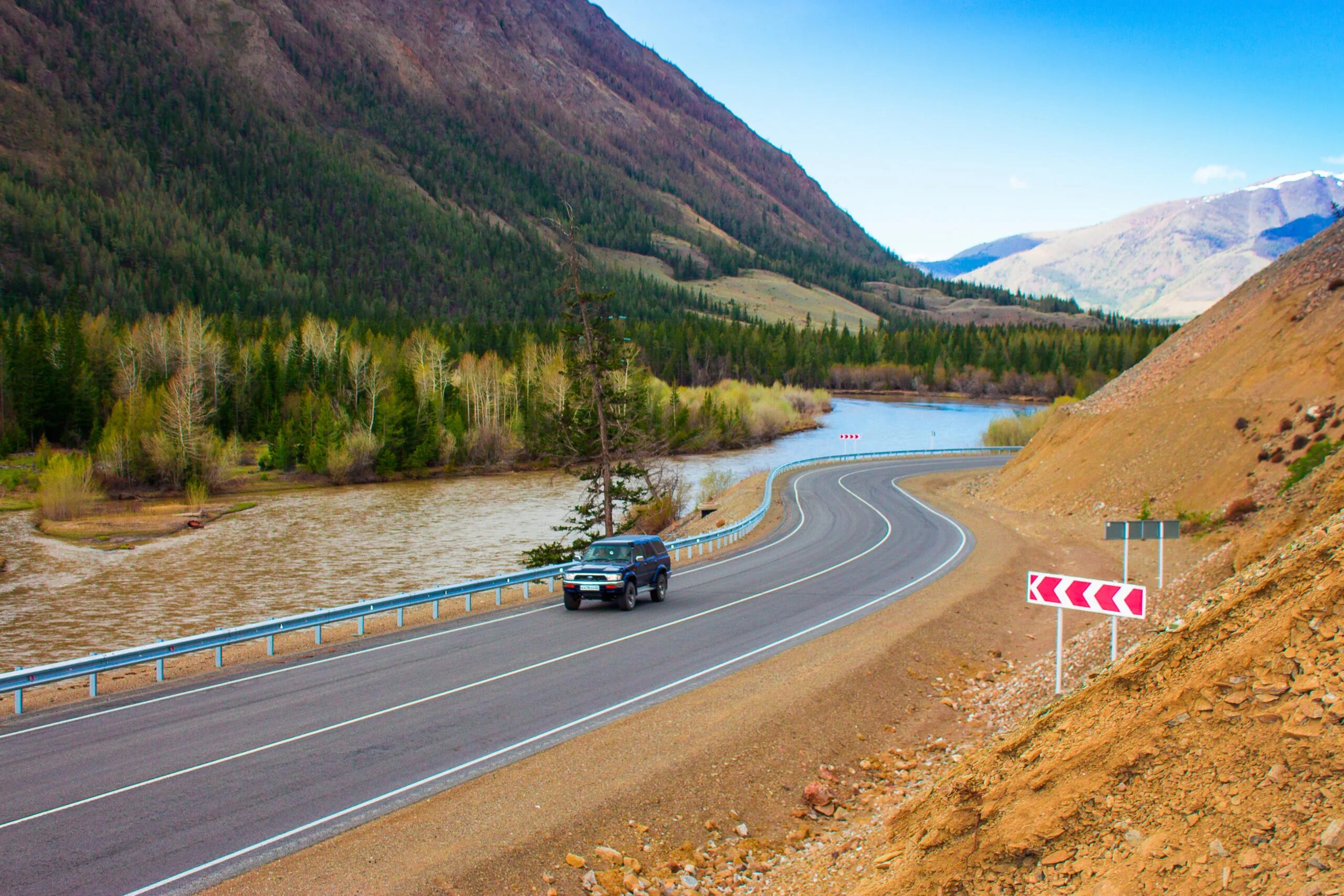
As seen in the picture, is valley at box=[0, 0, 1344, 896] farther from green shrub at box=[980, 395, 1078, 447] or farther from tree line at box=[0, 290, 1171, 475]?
green shrub at box=[980, 395, 1078, 447]

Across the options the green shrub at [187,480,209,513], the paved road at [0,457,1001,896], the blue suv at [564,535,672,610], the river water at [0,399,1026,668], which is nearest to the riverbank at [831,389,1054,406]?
the river water at [0,399,1026,668]

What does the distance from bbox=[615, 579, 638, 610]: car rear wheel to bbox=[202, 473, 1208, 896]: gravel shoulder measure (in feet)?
18.0

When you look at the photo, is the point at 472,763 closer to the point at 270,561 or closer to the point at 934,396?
the point at 270,561

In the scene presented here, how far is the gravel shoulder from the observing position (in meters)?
8.57

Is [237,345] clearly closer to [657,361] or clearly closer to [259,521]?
[259,521]

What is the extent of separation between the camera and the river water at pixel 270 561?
29234mm

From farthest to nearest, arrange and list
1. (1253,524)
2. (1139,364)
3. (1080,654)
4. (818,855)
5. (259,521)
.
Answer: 1. (259,521)
2. (1139,364)
3. (1253,524)
4. (1080,654)
5. (818,855)

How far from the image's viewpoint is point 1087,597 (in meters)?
12.9

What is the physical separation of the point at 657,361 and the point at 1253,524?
5094 inches

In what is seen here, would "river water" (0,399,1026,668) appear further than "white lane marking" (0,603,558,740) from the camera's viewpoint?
Yes

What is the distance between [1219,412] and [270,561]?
42688 mm

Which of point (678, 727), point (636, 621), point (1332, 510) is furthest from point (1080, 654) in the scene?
point (636, 621)

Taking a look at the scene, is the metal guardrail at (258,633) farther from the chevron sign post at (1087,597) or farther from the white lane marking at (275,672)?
the chevron sign post at (1087,597)

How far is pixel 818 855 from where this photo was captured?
9203 mm
